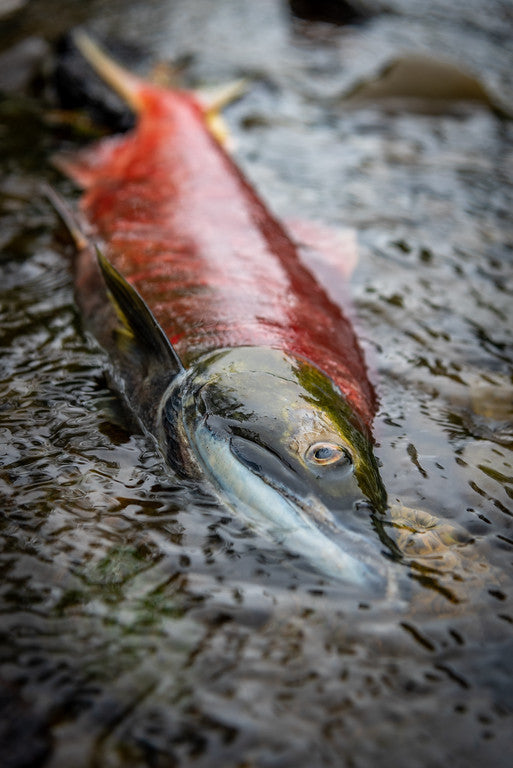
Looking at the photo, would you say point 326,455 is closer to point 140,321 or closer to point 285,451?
point 285,451

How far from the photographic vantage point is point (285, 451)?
2291 millimetres

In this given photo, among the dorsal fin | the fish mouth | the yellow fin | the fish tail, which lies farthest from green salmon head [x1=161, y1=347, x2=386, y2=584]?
the fish tail

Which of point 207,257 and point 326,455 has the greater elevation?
point 207,257

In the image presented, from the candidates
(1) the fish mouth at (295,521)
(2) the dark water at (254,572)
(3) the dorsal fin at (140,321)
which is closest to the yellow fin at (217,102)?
(2) the dark water at (254,572)

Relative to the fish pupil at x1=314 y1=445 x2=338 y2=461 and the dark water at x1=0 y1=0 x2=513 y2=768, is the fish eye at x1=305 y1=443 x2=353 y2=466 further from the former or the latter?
the dark water at x1=0 y1=0 x2=513 y2=768

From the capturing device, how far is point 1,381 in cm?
306

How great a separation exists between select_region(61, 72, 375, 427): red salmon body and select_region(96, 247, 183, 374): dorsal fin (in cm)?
8

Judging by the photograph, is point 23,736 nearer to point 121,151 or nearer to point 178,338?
point 178,338

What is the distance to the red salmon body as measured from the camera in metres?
2.86

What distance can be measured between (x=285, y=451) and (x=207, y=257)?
1281 mm

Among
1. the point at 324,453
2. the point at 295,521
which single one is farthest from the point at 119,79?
the point at 295,521

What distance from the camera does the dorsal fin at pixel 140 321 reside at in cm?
263

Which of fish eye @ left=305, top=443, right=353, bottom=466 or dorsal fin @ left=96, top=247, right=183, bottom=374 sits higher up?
dorsal fin @ left=96, top=247, right=183, bottom=374

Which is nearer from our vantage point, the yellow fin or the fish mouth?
the fish mouth
